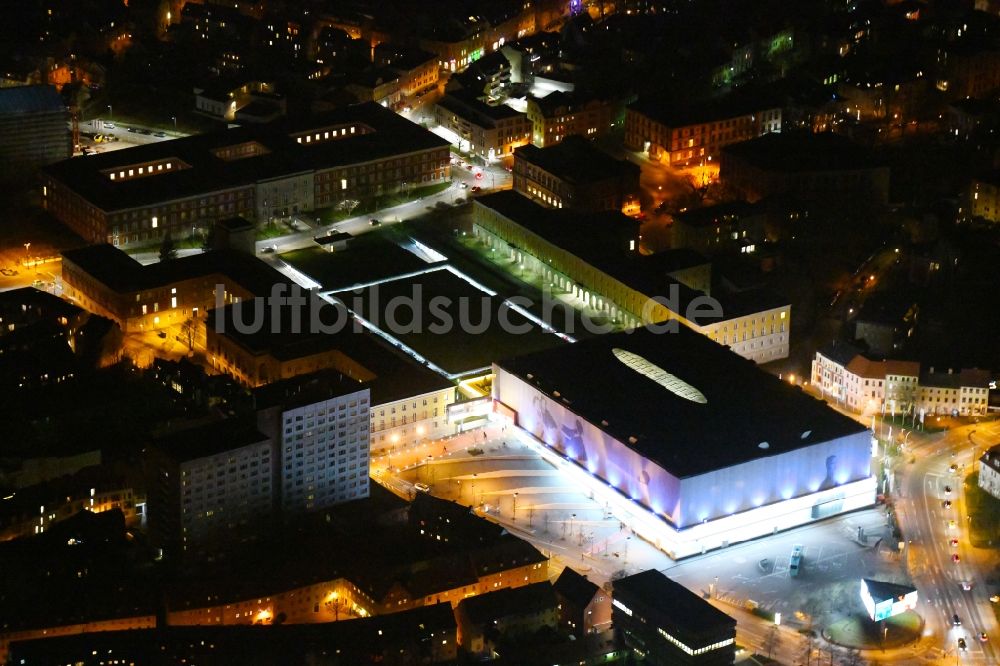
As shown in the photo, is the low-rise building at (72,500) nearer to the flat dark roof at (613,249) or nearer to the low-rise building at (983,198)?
the flat dark roof at (613,249)

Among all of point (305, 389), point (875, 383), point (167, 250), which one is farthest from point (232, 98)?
point (875, 383)

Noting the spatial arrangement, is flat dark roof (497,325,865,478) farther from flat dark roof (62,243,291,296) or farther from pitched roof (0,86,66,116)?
pitched roof (0,86,66,116)

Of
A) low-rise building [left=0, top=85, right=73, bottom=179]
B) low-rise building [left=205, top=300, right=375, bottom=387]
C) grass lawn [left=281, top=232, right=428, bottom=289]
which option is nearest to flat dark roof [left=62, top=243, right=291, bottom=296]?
low-rise building [left=205, top=300, right=375, bottom=387]

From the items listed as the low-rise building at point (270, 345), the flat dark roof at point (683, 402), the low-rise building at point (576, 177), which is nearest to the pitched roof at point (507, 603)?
the flat dark roof at point (683, 402)

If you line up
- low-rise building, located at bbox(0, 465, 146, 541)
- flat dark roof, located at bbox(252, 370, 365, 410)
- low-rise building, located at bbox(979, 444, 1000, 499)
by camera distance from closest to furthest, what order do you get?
low-rise building, located at bbox(0, 465, 146, 541) < flat dark roof, located at bbox(252, 370, 365, 410) < low-rise building, located at bbox(979, 444, 1000, 499)

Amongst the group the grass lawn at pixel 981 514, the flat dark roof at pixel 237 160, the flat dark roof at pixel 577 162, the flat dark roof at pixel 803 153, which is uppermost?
the flat dark roof at pixel 803 153
